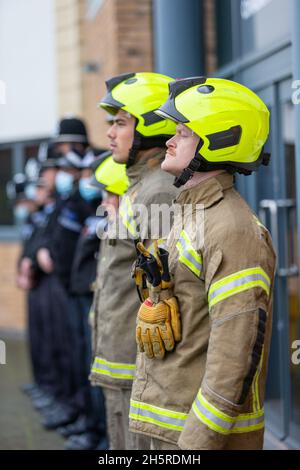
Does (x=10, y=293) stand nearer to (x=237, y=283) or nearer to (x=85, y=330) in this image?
(x=85, y=330)

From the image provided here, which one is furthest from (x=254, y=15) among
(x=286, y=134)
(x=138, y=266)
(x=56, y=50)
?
(x=56, y=50)

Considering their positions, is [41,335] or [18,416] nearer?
[18,416]

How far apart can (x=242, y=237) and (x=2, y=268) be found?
10.3 meters

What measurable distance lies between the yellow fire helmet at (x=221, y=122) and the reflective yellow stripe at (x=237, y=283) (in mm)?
450

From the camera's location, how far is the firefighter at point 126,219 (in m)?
4.01

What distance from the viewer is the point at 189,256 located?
9.66 feet

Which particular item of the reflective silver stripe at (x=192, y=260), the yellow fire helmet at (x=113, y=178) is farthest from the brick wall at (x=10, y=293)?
the reflective silver stripe at (x=192, y=260)

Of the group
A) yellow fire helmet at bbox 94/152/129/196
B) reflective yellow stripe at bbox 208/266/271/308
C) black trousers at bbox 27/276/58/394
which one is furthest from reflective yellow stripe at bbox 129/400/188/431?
black trousers at bbox 27/276/58/394

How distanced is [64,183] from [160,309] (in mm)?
4559

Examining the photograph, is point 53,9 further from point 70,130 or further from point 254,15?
point 254,15

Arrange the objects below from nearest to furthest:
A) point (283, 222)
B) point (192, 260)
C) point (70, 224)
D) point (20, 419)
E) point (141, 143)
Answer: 1. point (192, 260)
2. point (141, 143)
3. point (283, 222)
4. point (70, 224)
5. point (20, 419)

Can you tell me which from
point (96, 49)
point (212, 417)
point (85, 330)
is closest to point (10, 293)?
point (96, 49)

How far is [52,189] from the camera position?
8.06 metres

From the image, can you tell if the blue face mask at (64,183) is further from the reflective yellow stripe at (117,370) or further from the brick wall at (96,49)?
the reflective yellow stripe at (117,370)
